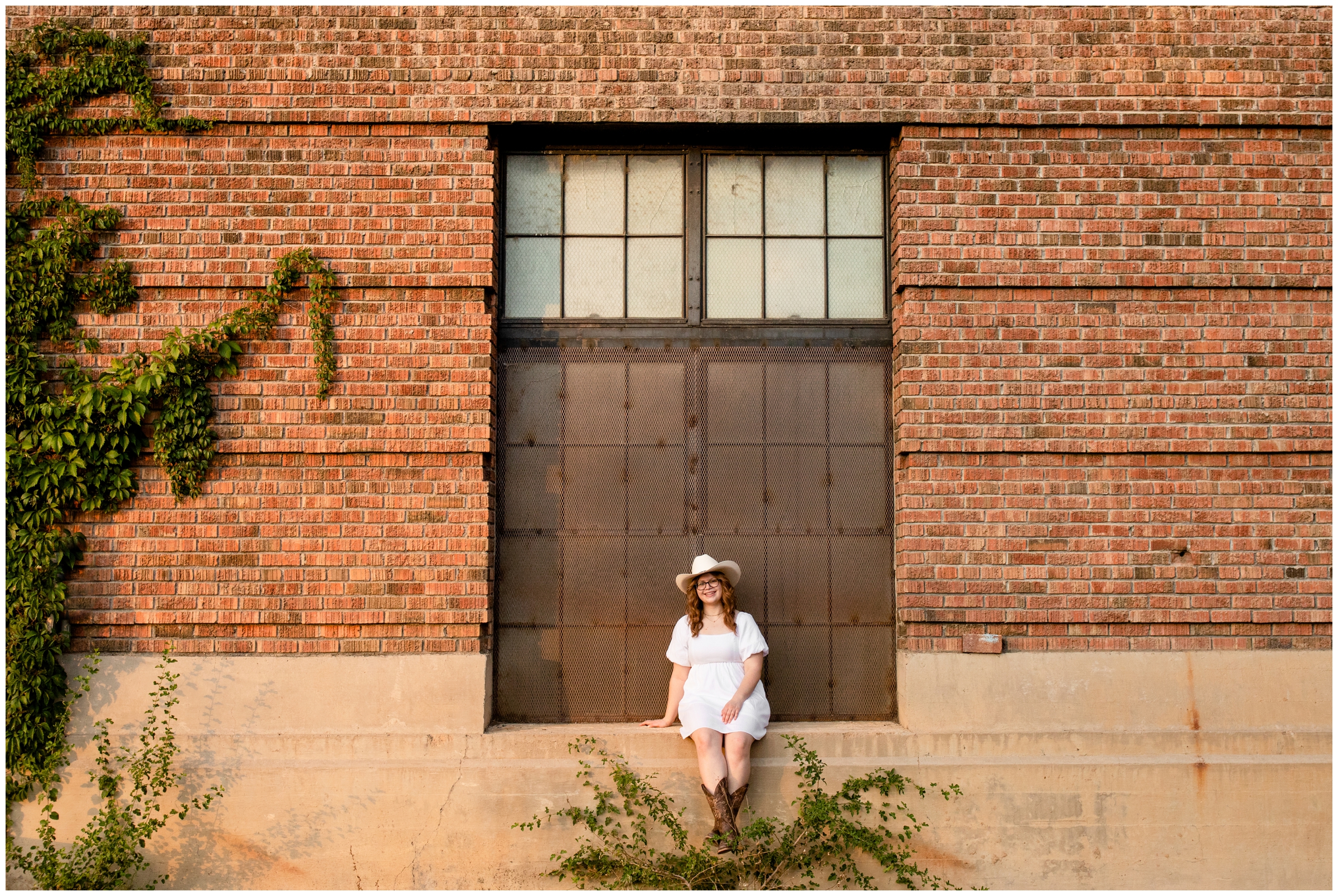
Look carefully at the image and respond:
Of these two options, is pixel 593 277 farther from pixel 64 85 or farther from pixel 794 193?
pixel 64 85

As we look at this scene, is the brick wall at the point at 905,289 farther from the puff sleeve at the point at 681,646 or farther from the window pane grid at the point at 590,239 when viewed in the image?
the puff sleeve at the point at 681,646

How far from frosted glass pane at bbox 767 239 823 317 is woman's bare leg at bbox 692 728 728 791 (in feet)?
8.12

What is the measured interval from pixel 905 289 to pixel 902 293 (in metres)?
0.06

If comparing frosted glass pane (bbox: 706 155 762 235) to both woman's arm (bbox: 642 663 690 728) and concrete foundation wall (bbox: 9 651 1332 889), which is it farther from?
concrete foundation wall (bbox: 9 651 1332 889)

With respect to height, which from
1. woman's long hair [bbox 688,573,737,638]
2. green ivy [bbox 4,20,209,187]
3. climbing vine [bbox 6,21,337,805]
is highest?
green ivy [bbox 4,20,209,187]

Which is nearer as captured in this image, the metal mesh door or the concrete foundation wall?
the concrete foundation wall

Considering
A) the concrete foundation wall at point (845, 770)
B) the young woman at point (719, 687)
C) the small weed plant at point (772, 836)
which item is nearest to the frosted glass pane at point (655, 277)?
the young woman at point (719, 687)

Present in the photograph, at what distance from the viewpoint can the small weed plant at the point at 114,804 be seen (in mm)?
5023

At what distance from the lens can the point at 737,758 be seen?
16.7 ft

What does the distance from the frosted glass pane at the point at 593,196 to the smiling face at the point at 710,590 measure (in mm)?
2172

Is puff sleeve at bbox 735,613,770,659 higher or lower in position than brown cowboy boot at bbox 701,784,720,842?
higher

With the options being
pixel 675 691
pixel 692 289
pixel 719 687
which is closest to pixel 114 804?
pixel 675 691

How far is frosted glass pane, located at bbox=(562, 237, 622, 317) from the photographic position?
19.4 feet

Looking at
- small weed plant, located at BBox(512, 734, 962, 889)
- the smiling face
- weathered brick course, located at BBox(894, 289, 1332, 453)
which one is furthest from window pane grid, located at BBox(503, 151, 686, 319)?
small weed plant, located at BBox(512, 734, 962, 889)
